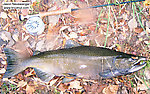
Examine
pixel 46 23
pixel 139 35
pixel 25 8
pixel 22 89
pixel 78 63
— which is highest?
pixel 25 8

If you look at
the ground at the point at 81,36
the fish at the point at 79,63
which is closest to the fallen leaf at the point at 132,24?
the ground at the point at 81,36

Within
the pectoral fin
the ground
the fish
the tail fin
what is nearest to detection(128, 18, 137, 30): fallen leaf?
the ground

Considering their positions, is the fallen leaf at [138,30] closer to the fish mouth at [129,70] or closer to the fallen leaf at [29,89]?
the fish mouth at [129,70]

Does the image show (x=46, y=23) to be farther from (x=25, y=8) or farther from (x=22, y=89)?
(x=22, y=89)

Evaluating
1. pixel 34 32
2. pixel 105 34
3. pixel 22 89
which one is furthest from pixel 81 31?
pixel 22 89

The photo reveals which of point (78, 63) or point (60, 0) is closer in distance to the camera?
point (78, 63)

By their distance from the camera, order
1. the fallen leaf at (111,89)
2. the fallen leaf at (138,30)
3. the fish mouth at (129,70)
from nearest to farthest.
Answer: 1. the fish mouth at (129,70)
2. the fallen leaf at (111,89)
3. the fallen leaf at (138,30)
